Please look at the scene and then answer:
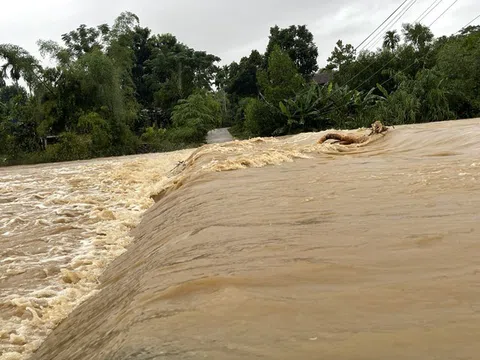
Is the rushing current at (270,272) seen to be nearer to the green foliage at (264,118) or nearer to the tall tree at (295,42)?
the green foliage at (264,118)

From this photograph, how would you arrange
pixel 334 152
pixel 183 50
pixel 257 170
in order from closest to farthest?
1. pixel 257 170
2. pixel 334 152
3. pixel 183 50

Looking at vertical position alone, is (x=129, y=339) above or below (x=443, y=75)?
below

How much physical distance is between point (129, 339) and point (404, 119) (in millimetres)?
15461

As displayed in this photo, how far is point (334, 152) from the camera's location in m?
7.06

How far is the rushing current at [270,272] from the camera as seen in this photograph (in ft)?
4.73

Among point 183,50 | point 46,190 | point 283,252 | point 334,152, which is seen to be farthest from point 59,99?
point 283,252

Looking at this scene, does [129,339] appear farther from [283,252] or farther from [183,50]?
[183,50]

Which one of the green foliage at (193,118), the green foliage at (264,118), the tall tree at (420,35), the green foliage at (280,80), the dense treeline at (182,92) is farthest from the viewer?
the tall tree at (420,35)

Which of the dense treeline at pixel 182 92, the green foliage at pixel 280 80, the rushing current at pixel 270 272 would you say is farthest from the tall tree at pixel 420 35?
the rushing current at pixel 270 272

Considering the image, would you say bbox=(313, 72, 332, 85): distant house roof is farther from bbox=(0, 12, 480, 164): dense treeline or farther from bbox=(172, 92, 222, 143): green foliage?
bbox=(172, 92, 222, 143): green foliage

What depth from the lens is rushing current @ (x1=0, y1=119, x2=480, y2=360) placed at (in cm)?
144

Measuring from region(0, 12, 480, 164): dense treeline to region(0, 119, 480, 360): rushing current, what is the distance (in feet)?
42.3

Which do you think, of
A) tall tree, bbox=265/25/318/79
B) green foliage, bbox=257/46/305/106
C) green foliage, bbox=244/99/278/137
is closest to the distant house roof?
tall tree, bbox=265/25/318/79

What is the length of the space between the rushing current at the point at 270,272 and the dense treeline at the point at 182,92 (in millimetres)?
12905
